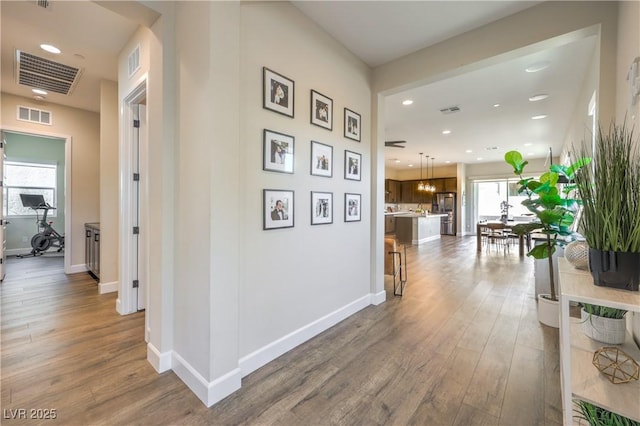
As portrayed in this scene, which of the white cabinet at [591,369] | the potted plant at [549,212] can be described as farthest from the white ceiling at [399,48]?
the white cabinet at [591,369]

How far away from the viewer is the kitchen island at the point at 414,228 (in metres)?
8.30

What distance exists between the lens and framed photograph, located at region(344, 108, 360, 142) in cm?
285

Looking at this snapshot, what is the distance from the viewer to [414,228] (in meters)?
8.28

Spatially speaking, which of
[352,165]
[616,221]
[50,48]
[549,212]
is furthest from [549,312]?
[50,48]

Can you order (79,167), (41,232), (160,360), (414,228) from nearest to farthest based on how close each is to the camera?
(160,360)
(79,167)
(41,232)
(414,228)

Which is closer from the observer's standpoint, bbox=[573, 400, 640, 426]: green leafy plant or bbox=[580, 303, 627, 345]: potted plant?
bbox=[573, 400, 640, 426]: green leafy plant

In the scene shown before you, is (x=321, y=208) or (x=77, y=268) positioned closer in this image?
(x=321, y=208)

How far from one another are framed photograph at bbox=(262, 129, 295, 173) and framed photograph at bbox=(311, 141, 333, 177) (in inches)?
10.8

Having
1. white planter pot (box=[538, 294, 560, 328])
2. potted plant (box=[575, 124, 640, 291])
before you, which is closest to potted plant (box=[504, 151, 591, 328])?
white planter pot (box=[538, 294, 560, 328])

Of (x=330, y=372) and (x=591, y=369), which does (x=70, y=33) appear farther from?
(x=591, y=369)

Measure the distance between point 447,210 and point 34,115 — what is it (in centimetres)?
1208

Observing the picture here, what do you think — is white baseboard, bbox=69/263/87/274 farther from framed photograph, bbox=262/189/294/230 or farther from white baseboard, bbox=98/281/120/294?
framed photograph, bbox=262/189/294/230

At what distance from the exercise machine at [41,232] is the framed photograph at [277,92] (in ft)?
23.8

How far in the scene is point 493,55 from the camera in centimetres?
243
